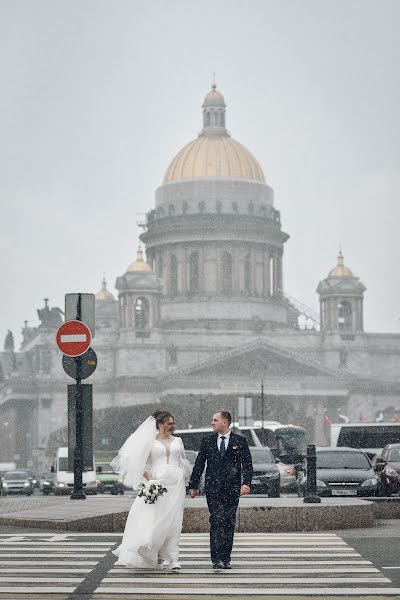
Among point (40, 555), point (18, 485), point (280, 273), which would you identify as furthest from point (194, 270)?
point (40, 555)

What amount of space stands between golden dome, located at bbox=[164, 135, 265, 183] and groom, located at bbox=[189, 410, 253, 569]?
14062 cm

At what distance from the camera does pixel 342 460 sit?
35938 millimetres

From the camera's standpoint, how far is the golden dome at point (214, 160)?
16025cm

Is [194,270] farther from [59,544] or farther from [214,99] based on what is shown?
[59,544]

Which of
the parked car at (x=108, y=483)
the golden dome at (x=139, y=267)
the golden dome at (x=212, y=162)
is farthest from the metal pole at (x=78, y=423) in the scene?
the golden dome at (x=212, y=162)

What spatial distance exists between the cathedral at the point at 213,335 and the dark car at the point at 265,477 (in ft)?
276

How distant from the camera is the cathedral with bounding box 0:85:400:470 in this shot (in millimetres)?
145000

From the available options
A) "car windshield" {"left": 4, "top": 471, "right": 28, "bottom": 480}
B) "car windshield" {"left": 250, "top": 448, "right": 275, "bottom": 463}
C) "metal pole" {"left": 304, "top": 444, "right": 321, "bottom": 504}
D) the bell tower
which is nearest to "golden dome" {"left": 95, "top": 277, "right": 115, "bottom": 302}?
the bell tower

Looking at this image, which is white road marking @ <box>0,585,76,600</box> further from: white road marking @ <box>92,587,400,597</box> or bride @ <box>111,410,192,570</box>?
bride @ <box>111,410,192,570</box>

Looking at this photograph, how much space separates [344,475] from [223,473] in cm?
1546

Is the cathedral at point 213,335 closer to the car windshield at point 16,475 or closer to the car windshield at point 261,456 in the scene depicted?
the car windshield at point 16,475

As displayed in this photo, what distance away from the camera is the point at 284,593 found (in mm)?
16547

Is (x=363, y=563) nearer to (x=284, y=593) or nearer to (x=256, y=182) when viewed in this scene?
(x=284, y=593)

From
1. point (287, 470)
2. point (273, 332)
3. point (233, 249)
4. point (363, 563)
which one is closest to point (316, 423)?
point (273, 332)
